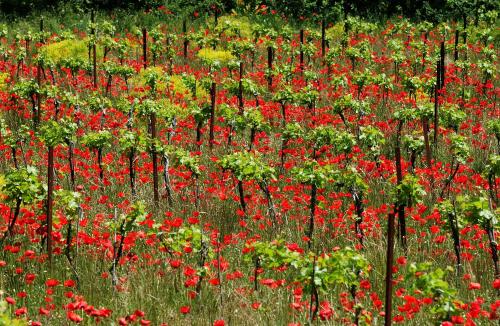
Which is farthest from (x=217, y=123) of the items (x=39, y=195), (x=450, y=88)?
(x=39, y=195)

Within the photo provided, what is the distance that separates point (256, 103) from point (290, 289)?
6103 millimetres

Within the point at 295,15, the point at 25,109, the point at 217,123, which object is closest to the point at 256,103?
the point at 217,123

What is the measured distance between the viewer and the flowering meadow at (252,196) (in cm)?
509

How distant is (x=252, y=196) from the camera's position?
306 inches

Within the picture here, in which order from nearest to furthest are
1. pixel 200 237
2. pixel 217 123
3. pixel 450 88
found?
1. pixel 200 237
2. pixel 217 123
3. pixel 450 88

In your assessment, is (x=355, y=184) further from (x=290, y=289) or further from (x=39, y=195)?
(x=39, y=195)

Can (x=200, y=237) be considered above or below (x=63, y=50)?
below

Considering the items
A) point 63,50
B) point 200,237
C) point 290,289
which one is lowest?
point 290,289

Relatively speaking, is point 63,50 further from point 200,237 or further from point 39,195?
point 200,237

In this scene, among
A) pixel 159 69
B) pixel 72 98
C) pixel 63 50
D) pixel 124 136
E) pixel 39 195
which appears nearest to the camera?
pixel 39 195

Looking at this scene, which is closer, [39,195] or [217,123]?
[39,195]

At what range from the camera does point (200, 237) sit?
545 centimetres

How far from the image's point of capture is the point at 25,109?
11.4 metres

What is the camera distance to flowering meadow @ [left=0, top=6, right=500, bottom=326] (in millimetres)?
5090
